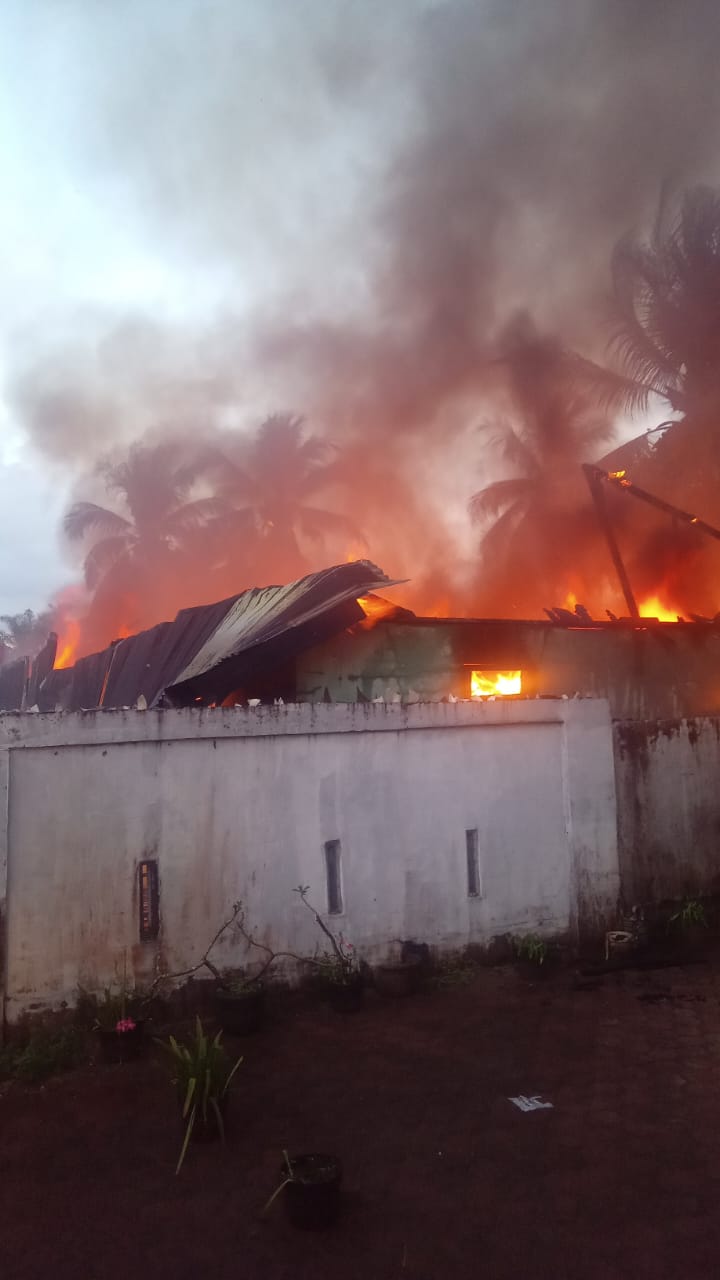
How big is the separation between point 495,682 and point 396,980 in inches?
230

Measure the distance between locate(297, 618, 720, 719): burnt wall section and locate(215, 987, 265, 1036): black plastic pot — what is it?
200 inches

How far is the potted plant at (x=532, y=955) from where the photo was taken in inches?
368

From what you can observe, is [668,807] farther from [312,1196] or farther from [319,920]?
[312,1196]

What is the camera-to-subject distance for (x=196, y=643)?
1262 centimetres

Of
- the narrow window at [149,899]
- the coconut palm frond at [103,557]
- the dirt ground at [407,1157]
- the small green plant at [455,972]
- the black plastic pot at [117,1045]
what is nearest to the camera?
the dirt ground at [407,1157]

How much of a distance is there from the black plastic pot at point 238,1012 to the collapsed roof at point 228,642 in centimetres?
316

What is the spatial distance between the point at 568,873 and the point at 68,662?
102 ft

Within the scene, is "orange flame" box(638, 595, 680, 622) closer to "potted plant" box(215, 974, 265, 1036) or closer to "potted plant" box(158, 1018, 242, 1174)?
"potted plant" box(215, 974, 265, 1036)

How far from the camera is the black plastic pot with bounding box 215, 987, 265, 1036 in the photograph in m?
7.54

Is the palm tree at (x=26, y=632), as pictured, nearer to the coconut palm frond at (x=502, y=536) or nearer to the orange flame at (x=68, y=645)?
the orange flame at (x=68, y=645)

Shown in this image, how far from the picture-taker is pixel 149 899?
308 inches

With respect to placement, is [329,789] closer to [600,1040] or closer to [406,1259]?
[600,1040]

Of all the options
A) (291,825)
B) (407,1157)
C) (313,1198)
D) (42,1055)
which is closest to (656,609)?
(291,825)

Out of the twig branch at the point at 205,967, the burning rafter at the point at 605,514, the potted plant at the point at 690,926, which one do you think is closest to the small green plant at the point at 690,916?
the potted plant at the point at 690,926
